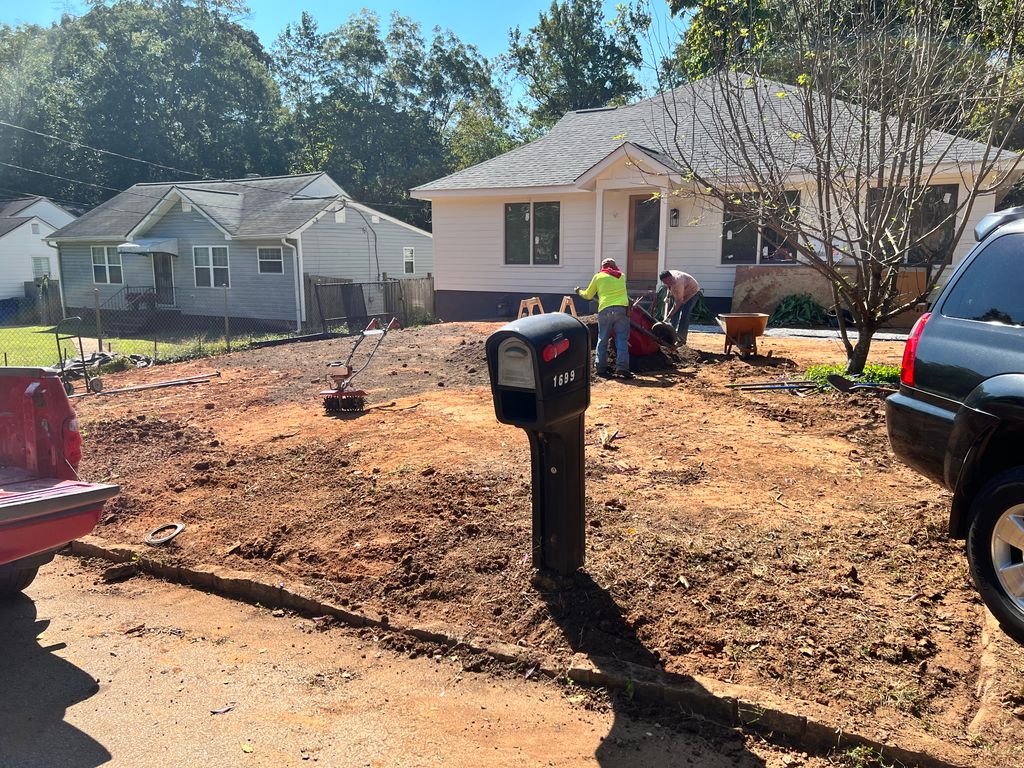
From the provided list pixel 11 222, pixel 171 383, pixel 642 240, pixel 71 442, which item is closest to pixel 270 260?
pixel 642 240

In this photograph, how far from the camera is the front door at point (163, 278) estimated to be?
26922mm

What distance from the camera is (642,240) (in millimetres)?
18078

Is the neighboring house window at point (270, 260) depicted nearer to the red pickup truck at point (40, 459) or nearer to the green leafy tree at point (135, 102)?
the red pickup truck at point (40, 459)

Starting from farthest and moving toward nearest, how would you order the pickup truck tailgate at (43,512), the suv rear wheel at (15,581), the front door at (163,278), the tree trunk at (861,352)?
the front door at (163,278) < the tree trunk at (861,352) < the suv rear wheel at (15,581) < the pickup truck tailgate at (43,512)

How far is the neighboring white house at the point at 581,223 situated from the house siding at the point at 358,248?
6060mm

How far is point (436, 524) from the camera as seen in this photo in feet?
15.8

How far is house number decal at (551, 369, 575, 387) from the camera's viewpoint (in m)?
3.45

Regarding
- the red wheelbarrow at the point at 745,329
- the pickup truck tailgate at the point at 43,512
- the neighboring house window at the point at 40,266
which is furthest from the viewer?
the neighboring house window at the point at 40,266

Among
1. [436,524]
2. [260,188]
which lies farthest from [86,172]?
[436,524]

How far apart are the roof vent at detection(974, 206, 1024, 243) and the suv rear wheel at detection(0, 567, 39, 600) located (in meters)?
5.48

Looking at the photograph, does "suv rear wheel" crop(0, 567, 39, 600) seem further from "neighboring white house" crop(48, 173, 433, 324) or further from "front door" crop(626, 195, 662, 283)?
"neighboring white house" crop(48, 173, 433, 324)

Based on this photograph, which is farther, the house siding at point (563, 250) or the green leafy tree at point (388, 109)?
the green leafy tree at point (388, 109)

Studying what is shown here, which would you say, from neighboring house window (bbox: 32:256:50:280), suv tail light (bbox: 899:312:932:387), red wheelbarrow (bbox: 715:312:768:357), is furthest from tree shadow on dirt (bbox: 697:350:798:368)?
neighboring house window (bbox: 32:256:50:280)

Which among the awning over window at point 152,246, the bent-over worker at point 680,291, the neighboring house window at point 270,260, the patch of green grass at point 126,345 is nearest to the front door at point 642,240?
the bent-over worker at point 680,291
